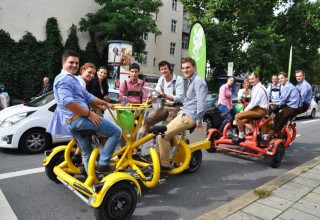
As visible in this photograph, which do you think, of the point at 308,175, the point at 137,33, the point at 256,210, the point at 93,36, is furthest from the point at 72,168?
the point at 93,36

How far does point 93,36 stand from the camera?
2597 centimetres

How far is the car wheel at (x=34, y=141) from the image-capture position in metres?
6.22

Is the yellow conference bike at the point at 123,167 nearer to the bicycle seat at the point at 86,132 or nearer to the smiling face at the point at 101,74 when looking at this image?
the bicycle seat at the point at 86,132

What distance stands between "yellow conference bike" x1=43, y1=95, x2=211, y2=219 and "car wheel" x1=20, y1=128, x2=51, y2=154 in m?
2.24

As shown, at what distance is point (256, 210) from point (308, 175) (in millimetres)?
2052

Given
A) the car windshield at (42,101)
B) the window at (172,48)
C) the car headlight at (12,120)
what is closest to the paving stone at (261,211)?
the car headlight at (12,120)

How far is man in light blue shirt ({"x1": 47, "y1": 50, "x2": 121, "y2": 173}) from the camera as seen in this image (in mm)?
3223

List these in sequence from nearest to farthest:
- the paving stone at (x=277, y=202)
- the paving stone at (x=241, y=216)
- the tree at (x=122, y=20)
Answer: the paving stone at (x=241, y=216)
the paving stone at (x=277, y=202)
the tree at (x=122, y=20)

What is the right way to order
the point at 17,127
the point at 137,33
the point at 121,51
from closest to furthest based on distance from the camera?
the point at 17,127 < the point at 121,51 < the point at 137,33

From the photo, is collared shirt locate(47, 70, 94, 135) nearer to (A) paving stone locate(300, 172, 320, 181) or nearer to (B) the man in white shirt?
(B) the man in white shirt

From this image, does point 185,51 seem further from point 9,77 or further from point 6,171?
point 6,171

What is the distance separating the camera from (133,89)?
5457 mm

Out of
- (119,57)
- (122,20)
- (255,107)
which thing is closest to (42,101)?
(255,107)

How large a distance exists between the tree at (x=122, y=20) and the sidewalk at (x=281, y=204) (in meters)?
20.4
